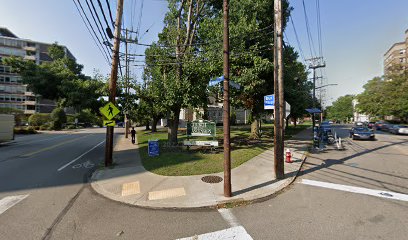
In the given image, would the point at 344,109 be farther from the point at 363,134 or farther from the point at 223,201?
the point at 223,201

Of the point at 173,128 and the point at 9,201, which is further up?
the point at 173,128

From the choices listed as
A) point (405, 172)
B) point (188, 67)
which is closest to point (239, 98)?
point (188, 67)

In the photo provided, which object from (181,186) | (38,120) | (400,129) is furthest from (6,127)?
(400,129)

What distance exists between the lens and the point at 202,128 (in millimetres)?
12805

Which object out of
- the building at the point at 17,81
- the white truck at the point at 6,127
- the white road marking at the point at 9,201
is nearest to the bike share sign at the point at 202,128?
the white road marking at the point at 9,201

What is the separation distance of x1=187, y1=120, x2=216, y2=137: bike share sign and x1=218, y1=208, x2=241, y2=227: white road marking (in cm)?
743

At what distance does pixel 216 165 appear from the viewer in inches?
364

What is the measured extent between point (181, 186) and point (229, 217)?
92.9 inches

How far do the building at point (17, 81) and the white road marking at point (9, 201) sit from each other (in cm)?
7043

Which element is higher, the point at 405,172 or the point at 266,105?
the point at 266,105

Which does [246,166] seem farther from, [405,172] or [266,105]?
[405,172]

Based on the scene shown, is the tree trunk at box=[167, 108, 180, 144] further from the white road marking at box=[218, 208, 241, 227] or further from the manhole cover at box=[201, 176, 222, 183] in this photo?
the white road marking at box=[218, 208, 241, 227]

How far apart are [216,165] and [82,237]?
5941 mm

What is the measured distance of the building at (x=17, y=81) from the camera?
6338cm
